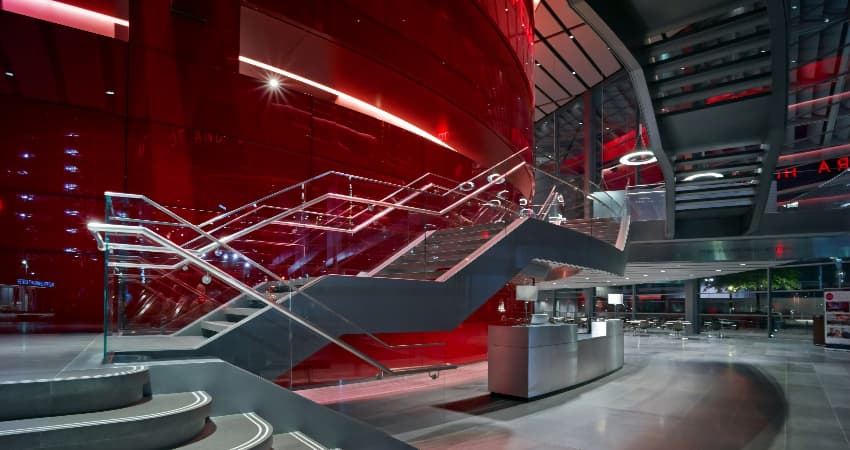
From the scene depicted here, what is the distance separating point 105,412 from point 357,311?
3.09 metres

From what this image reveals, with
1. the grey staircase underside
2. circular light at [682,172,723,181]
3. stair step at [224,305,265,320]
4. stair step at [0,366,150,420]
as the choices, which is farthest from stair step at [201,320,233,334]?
circular light at [682,172,723,181]

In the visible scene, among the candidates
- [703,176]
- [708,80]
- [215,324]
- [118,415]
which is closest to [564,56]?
[703,176]

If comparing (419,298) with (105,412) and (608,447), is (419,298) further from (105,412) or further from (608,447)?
(105,412)

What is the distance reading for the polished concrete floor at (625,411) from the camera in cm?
573

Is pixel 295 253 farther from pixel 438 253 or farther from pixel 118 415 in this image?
pixel 118 415

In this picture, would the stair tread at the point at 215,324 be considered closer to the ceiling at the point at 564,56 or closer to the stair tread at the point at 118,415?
the stair tread at the point at 118,415

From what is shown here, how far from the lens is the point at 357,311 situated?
5844mm

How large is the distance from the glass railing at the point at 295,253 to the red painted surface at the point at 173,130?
0.07m

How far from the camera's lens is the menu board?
702 inches

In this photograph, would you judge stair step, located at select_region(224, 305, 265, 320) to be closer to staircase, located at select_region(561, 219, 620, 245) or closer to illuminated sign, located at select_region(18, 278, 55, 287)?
illuminated sign, located at select_region(18, 278, 55, 287)

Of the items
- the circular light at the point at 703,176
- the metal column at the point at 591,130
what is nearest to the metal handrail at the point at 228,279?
the circular light at the point at 703,176

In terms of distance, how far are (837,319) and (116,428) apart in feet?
74.4

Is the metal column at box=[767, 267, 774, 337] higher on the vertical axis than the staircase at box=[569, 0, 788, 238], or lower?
lower

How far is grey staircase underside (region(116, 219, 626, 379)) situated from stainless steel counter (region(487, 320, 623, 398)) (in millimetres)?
1190
